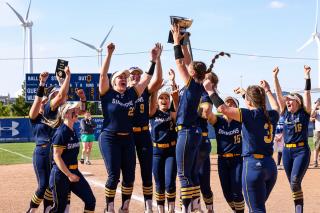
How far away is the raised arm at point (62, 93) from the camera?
7.98 meters

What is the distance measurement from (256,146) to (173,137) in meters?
2.27

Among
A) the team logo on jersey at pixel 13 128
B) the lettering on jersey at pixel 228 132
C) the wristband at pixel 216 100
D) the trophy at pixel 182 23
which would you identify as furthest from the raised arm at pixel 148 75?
the team logo on jersey at pixel 13 128

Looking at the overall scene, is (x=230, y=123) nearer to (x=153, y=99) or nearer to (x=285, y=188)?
(x=153, y=99)

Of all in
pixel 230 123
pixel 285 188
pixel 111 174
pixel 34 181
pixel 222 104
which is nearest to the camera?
pixel 222 104

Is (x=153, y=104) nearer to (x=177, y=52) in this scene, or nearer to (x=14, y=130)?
(x=177, y=52)

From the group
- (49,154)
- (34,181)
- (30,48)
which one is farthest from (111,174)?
(30,48)

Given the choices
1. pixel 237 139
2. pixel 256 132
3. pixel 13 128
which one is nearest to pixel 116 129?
Result: pixel 237 139

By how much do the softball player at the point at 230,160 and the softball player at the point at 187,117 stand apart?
74 centimetres

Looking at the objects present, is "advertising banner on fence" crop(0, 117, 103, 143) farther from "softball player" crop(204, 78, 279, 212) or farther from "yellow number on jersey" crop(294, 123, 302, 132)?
"softball player" crop(204, 78, 279, 212)

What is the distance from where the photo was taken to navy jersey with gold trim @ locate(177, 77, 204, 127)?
7500 millimetres

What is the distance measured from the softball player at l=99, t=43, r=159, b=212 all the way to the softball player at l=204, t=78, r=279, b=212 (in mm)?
1800

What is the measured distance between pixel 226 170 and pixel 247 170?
164 cm

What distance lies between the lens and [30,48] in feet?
176

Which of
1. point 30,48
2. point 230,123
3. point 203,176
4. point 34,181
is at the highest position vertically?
point 30,48
